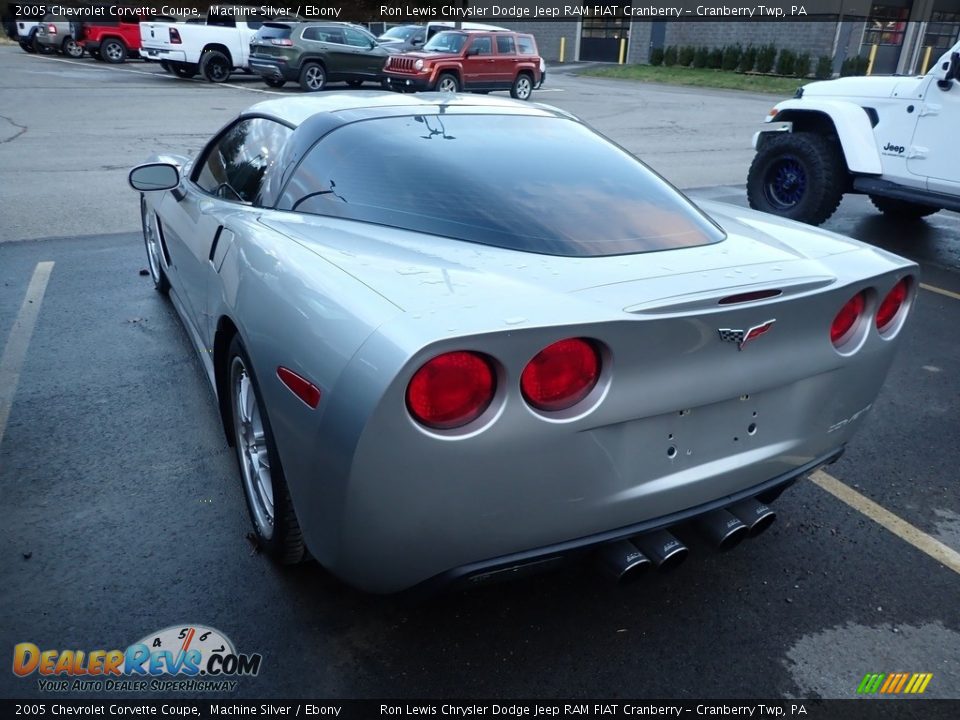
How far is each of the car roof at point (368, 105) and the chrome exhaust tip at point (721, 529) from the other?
1.87 meters

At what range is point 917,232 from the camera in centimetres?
784

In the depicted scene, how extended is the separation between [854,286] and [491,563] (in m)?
1.35

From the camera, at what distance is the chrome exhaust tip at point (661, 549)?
7.36 ft

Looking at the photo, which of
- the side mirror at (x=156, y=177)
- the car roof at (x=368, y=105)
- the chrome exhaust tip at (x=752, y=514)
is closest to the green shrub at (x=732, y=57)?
the car roof at (x=368, y=105)

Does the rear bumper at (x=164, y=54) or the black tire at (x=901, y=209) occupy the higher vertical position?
the rear bumper at (x=164, y=54)

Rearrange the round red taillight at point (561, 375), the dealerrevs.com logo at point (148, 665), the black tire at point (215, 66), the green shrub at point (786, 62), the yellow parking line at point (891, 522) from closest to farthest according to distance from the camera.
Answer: the round red taillight at point (561, 375), the dealerrevs.com logo at point (148, 665), the yellow parking line at point (891, 522), the black tire at point (215, 66), the green shrub at point (786, 62)

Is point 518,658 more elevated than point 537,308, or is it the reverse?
point 537,308

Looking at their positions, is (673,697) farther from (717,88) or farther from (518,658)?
(717,88)

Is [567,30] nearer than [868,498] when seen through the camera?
No

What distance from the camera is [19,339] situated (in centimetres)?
452

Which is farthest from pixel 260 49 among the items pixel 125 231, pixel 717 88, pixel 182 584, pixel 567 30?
pixel 567 30

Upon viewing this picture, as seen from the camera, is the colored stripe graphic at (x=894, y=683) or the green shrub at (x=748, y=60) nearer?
the colored stripe graphic at (x=894, y=683)

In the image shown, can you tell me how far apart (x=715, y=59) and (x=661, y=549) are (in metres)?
34.7

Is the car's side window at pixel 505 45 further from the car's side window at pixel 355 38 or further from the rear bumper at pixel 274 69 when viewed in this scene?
the rear bumper at pixel 274 69
